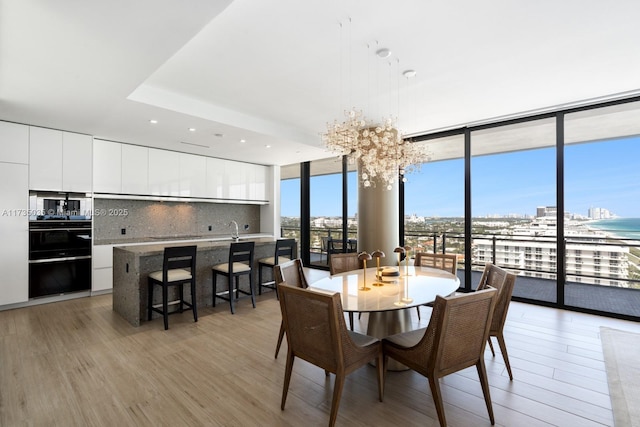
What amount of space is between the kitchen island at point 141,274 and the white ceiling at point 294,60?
1718mm

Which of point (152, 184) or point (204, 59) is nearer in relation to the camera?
point (204, 59)

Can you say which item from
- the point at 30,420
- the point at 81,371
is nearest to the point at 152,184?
the point at 81,371

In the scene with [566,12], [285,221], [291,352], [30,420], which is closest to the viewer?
[30,420]

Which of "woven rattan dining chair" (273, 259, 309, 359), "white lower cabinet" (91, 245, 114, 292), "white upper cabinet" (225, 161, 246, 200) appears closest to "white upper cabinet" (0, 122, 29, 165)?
"white lower cabinet" (91, 245, 114, 292)

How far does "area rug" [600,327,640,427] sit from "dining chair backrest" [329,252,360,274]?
239cm

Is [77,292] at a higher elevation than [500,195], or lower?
lower

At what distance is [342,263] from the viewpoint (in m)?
3.70

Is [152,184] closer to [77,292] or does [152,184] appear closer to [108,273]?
[108,273]

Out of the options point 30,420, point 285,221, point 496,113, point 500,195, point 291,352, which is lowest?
point 30,420

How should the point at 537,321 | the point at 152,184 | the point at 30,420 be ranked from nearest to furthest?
1. the point at 30,420
2. the point at 537,321
3. the point at 152,184

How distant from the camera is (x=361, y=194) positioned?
17.2 feet

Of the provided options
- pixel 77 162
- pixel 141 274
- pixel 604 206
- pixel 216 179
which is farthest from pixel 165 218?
pixel 604 206

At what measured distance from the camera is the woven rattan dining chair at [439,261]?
12.0 feet

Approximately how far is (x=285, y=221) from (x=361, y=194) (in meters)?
3.04
